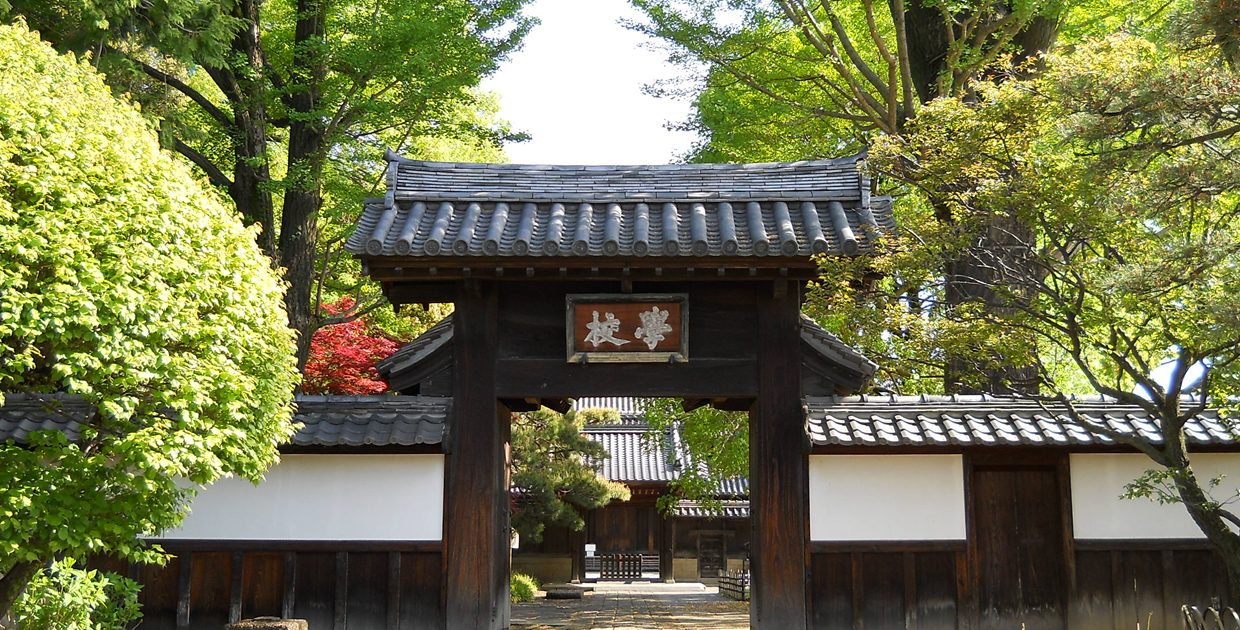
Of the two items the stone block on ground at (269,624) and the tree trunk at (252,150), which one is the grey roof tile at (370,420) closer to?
the stone block on ground at (269,624)

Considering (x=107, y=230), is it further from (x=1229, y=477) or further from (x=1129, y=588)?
(x=1229, y=477)

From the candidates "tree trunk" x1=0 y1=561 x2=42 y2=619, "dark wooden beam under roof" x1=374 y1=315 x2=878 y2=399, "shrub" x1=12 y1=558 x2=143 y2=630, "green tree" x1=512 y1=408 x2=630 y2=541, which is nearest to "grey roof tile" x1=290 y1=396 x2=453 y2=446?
"dark wooden beam under roof" x1=374 y1=315 x2=878 y2=399

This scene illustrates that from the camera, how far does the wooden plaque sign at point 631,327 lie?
33.2 feet

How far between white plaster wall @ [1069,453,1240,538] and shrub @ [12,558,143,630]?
9.25m

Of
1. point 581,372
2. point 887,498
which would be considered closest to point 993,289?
point 887,498

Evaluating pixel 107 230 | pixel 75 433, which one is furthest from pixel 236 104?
pixel 107 230

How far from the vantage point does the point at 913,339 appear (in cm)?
973

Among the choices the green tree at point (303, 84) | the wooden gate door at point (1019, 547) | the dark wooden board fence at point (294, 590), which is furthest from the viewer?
the green tree at point (303, 84)

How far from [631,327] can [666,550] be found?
68.6 ft

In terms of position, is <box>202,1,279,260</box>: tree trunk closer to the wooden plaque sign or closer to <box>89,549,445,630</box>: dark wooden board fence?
<box>89,549,445,630</box>: dark wooden board fence

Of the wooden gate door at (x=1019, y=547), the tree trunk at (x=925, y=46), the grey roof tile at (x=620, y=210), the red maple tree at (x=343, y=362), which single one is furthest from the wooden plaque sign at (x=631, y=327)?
the red maple tree at (x=343, y=362)

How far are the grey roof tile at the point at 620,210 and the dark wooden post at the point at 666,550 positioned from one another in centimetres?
2005

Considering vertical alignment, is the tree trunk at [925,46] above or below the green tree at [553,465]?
above

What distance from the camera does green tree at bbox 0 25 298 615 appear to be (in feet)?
21.4
